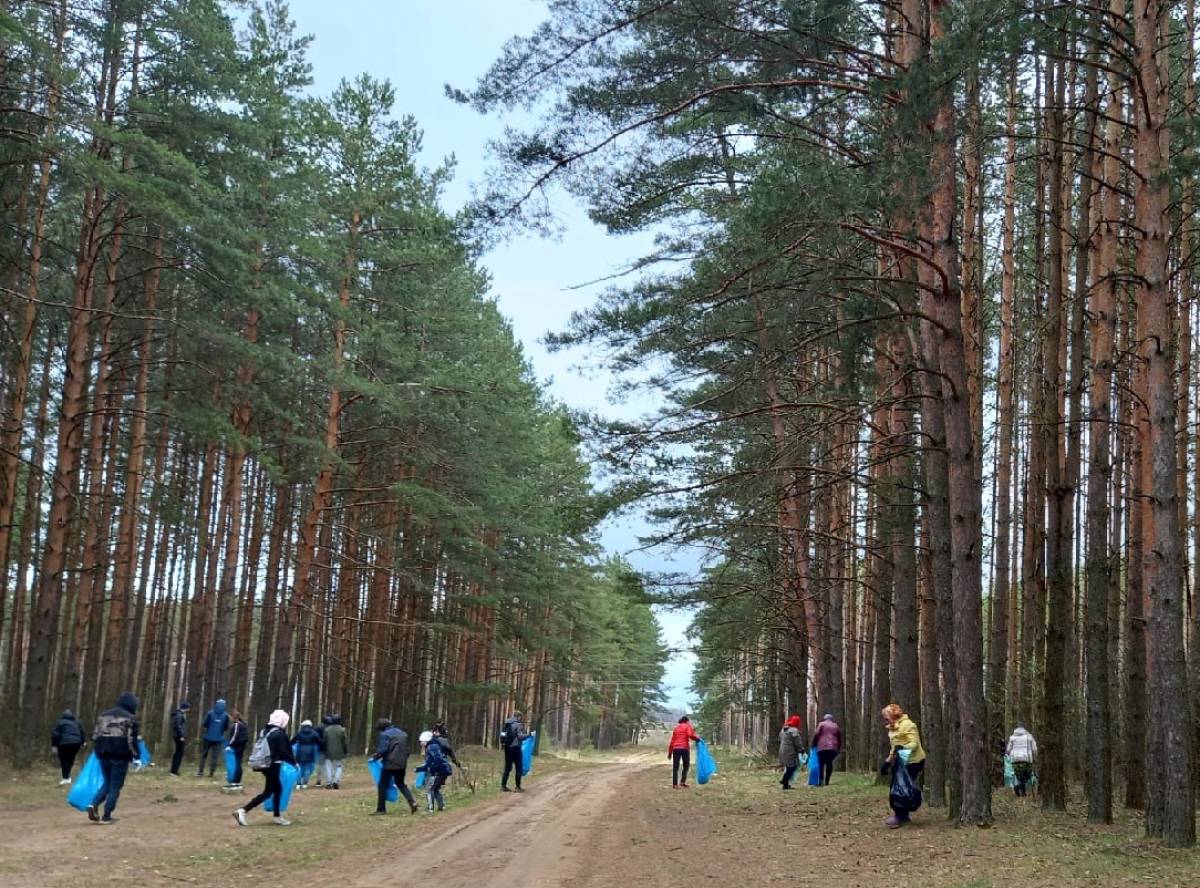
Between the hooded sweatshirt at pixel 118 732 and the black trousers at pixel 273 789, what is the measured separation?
1586 mm

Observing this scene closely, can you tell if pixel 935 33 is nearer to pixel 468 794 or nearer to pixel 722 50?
pixel 722 50

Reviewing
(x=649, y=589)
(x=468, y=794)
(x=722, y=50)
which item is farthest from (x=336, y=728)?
(x=722, y=50)

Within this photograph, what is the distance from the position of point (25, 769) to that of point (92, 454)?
736 centimetres

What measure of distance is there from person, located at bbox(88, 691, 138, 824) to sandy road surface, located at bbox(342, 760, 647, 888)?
3808mm

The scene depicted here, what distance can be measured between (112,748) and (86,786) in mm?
646

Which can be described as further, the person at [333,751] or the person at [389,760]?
the person at [333,751]

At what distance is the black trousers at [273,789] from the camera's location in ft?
42.5

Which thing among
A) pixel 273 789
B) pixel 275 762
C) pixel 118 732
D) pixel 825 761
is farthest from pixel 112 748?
pixel 825 761

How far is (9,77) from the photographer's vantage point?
15516 mm

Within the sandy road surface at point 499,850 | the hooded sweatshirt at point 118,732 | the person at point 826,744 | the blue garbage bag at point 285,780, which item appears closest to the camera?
the sandy road surface at point 499,850

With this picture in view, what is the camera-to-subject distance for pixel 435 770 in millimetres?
15523

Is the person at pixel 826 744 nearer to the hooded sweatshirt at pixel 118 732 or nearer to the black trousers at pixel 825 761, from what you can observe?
the black trousers at pixel 825 761

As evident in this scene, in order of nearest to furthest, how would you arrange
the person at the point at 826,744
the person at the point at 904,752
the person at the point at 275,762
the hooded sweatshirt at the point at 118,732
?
the hooded sweatshirt at the point at 118,732, the person at the point at 904,752, the person at the point at 275,762, the person at the point at 826,744

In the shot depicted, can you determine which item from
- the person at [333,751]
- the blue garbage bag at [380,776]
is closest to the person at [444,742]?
the blue garbage bag at [380,776]
